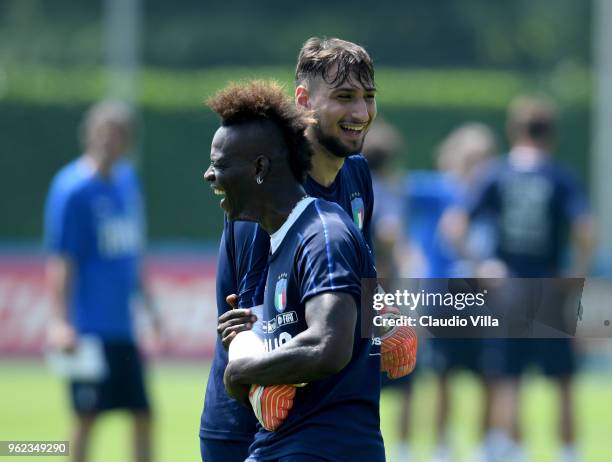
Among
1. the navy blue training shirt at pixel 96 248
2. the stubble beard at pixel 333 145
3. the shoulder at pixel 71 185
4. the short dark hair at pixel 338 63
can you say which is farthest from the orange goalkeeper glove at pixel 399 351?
the shoulder at pixel 71 185

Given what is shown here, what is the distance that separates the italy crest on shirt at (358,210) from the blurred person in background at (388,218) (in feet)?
14.6

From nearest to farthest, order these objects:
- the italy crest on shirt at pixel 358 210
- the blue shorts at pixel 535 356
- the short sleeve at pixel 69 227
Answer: the italy crest on shirt at pixel 358 210 < the short sleeve at pixel 69 227 < the blue shorts at pixel 535 356

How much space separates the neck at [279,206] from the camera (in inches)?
174

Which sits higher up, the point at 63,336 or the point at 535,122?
the point at 535,122

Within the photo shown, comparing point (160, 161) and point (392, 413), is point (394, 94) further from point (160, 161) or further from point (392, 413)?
point (392, 413)

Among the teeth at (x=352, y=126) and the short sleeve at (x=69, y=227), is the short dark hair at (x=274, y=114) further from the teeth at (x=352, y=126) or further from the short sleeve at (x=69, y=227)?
the short sleeve at (x=69, y=227)

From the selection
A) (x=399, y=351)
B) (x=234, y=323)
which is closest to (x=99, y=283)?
(x=399, y=351)

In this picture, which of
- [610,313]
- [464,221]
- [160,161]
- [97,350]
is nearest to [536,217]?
[464,221]

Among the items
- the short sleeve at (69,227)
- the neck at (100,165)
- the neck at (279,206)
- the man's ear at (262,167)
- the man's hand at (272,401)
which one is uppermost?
the neck at (100,165)

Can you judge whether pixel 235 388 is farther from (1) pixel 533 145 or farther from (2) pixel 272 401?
(1) pixel 533 145

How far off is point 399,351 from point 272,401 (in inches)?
29.6

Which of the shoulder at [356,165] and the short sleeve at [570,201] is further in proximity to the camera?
the short sleeve at [570,201]

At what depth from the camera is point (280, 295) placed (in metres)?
4.37

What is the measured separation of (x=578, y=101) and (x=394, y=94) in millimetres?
3607
